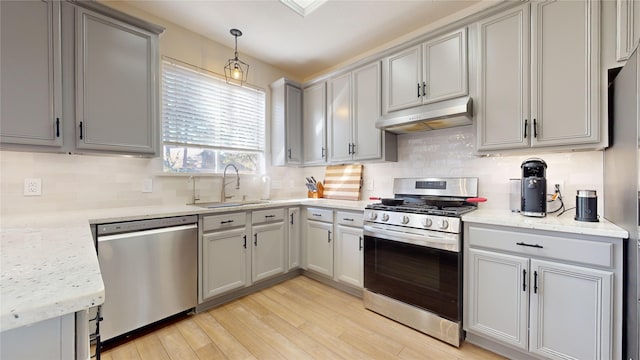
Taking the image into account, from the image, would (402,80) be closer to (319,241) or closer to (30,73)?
(319,241)

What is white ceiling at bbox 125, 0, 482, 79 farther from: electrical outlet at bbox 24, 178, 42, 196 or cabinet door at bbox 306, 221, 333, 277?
cabinet door at bbox 306, 221, 333, 277

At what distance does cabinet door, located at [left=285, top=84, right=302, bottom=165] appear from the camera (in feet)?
11.3

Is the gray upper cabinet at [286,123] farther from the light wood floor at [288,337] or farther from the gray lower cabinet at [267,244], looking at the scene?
the light wood floor at [288,337]

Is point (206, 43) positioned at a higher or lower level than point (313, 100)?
higher

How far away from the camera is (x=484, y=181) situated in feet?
7.68

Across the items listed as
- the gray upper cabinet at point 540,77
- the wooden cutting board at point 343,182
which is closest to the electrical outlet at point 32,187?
the wooden cutting board at point 343,182

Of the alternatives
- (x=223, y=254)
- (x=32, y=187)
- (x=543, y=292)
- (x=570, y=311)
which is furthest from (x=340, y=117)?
(x=32, y=187)

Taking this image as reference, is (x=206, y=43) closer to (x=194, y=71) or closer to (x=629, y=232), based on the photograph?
(x=194, y=71)

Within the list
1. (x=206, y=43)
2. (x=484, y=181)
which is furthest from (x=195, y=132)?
(x=484, y=181)

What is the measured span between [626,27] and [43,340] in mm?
2863

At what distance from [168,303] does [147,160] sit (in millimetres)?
1315

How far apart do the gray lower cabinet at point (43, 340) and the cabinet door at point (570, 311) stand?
2.16m

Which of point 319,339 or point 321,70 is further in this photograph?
point 321,70

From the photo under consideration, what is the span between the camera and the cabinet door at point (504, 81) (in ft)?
6.30
